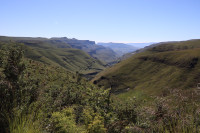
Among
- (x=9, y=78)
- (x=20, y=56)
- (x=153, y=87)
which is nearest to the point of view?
(x=9, y=78)

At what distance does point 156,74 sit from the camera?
143 metres

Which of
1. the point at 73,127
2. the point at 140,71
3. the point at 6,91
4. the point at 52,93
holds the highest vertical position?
the point at 6,91

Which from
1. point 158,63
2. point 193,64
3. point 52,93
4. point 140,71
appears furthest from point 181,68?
point 52,93

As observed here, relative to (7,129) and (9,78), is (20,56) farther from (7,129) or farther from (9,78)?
(7,129)

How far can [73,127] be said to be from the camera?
21.7 feet

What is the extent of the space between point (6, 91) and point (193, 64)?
155 meters

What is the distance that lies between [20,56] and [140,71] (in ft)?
510

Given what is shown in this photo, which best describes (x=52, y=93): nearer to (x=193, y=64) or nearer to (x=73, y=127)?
(x=73, y=127)

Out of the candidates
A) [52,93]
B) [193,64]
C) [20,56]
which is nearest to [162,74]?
[193,64]

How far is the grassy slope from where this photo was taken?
11846 cm

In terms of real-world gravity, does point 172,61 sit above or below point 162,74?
above

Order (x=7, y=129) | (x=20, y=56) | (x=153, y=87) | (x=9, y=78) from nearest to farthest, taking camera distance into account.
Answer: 1. (x=7, y=129)
2. (x=9, y=78)
3. (x=20, y=56)
4. (x=153, y=87)

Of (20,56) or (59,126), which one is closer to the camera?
(59,126)

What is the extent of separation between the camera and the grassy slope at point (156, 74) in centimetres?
11846
